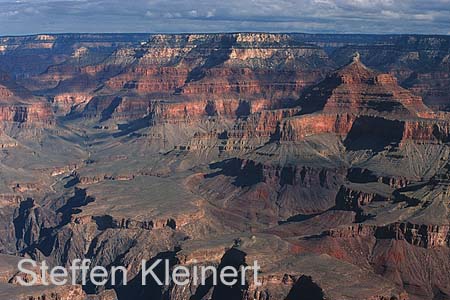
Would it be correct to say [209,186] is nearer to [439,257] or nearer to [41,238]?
[41,238]

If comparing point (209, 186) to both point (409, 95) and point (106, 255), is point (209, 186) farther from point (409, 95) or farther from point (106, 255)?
point (409, 95)

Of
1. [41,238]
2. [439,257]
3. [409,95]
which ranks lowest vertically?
[41,238]

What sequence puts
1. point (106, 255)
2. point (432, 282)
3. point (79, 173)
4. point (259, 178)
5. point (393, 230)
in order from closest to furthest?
point (432, 282)
point (393, 230)
point (106, 255)
point (259, 178)
point (79, 173)

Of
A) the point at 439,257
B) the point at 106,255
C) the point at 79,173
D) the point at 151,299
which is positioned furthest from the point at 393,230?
the point at 79,173

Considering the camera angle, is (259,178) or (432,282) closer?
(432,282)

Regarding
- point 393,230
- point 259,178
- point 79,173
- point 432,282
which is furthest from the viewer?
point 79,173

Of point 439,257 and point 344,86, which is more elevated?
point 344,86

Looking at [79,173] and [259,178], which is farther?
[79,173]

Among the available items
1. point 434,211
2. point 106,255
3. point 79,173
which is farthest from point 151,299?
point 79,173

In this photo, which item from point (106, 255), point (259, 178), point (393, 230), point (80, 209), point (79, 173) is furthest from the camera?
point (79, 173)
